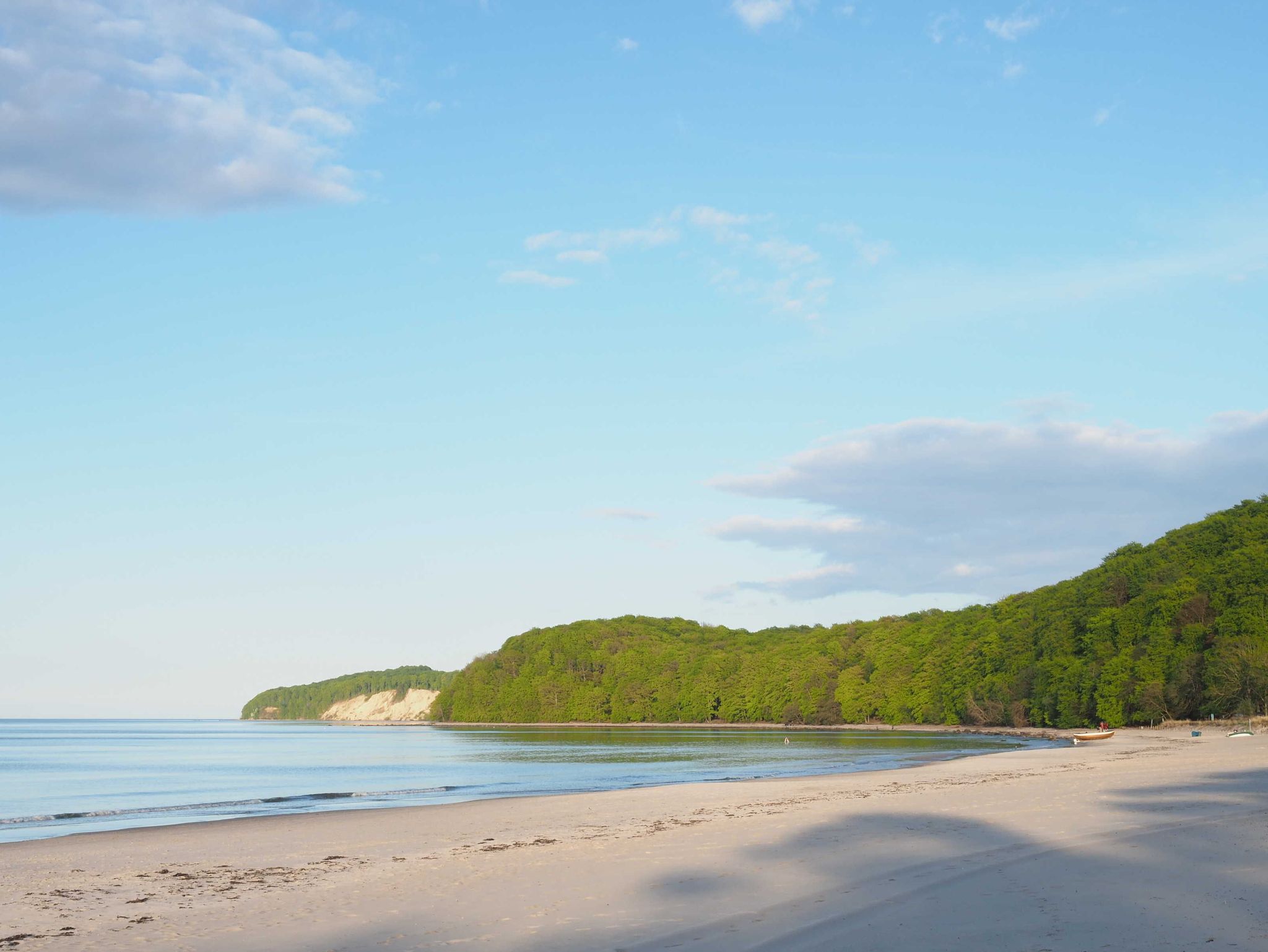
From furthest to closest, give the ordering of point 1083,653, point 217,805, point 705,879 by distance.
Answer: point 1083,653
point 217,805
point 705,879

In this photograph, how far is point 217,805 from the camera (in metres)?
38.3

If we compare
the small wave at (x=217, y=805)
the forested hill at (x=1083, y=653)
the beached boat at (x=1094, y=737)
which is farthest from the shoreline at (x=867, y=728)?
the small wave at (x=217, y=805)

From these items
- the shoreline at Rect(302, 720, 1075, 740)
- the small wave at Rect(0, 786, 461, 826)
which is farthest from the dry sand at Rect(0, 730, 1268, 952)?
the shoreline at Rect(302, 720, 1075, 740)

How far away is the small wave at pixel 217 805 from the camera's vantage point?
33188 millimetres

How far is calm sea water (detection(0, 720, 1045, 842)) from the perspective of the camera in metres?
37.2

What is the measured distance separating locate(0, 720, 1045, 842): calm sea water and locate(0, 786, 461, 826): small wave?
8cm

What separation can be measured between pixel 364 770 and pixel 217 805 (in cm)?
2713

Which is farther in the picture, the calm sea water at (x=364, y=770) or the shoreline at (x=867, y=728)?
the shoreline at (x=867, y=728)

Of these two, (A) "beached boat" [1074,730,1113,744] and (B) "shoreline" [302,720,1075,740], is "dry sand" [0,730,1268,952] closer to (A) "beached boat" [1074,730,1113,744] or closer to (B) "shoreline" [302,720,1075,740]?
(A) "beached boat" [1074,730,1113,744]

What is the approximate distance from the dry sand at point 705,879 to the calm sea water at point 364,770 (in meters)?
10.5

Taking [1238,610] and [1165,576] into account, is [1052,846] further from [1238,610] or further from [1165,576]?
[1165,576]

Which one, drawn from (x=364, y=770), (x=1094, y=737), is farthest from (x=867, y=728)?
(x=364, y=770)

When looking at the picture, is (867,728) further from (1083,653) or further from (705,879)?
Answer: (705,879)

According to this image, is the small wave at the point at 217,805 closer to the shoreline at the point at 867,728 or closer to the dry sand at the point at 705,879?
the dry sand at the point at 705,879
